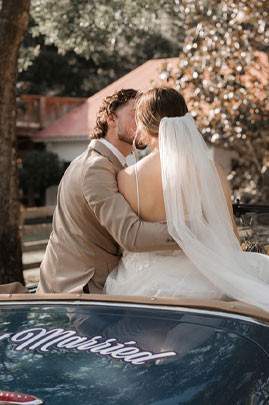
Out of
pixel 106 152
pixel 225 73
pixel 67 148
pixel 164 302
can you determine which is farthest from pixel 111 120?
pixel 67 148

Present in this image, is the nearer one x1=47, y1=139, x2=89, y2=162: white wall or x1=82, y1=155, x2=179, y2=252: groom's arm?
x1=82, y1=155, x2=179, y2=252: groom's arm

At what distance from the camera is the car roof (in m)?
2.57

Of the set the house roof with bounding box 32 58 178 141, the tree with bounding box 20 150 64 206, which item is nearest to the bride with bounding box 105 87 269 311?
the house roof with bounding box 32 58 178 141

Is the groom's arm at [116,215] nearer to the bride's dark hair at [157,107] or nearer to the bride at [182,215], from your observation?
the bride at [182,215]

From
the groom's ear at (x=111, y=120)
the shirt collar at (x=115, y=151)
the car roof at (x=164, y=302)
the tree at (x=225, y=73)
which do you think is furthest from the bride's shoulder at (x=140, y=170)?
the tree at (x=225, y=73)

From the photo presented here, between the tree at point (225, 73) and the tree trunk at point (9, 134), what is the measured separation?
2968 mm

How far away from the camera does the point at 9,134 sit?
8344 millimetres

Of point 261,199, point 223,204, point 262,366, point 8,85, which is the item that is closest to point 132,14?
point 261,199

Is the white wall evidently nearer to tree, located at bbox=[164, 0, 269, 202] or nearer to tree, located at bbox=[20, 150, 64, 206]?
tree, located at bbox=[20, 150, 64, 206]

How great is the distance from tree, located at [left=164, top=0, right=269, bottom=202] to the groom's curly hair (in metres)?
6.56

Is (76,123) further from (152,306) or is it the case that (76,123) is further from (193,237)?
(152,306)

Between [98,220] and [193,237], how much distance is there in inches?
18.6

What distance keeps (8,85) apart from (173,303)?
603 centimetres

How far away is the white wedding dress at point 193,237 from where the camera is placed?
2910mm
